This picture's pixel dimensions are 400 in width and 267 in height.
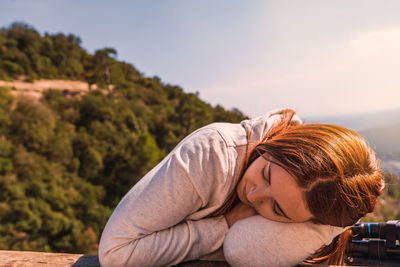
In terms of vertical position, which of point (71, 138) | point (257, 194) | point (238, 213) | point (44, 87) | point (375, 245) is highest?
point (44, 87)

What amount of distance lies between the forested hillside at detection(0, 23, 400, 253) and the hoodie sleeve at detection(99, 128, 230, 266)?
12067 mm

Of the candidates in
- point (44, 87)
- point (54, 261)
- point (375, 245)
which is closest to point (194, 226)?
point (54, 261)

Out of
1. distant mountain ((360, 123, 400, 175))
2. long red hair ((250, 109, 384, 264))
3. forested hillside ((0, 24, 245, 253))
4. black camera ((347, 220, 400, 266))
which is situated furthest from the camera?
forested hillside ((0, 24, 245, 253))

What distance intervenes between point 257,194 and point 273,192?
5cm

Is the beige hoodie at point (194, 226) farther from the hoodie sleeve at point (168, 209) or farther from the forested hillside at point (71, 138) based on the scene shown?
the forested hillside at point (71, 138)

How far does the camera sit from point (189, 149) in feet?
2.77

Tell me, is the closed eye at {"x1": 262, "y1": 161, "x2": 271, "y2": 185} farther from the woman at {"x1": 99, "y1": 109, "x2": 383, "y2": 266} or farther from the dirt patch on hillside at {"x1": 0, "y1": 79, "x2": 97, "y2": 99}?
the dirt patch on hillside at {"x1": 0, "y1": 79, "x2": 97, "y2": 99}

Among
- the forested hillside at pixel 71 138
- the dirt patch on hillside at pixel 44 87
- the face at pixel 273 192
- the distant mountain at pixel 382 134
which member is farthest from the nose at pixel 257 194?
the dirt patch on hillside at pixel 44 87

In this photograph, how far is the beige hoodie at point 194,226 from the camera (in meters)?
0.81

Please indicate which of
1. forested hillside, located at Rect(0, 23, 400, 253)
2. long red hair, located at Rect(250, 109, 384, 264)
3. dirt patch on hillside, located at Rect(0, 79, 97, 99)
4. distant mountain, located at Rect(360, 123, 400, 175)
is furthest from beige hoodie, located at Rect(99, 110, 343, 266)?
dirt patch on hillside, located at Rect(0, 79, 97, 99)

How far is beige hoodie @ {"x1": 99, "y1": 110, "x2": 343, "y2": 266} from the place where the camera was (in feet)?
2.64

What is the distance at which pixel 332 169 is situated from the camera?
77 cm

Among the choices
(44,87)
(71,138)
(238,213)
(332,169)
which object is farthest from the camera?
(44,87)

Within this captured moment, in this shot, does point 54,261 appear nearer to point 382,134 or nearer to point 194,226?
point 194,226
